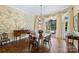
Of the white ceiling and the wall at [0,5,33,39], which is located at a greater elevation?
the white ceiling

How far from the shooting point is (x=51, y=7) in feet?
10.3

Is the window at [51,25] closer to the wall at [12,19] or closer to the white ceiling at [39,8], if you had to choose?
the white ceiling at [39,8]

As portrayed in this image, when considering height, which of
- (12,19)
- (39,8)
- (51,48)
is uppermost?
(39,8)

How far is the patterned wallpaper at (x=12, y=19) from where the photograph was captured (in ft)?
10.1

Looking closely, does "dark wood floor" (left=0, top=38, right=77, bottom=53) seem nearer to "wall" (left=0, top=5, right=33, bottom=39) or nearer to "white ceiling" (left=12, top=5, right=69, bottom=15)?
"wall" (left=0, top=5, right=33, bottom=39)

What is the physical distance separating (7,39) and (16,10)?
25.1 inches

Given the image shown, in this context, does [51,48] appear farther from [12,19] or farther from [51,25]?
[12,19]

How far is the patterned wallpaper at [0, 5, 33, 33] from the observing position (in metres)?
3.07

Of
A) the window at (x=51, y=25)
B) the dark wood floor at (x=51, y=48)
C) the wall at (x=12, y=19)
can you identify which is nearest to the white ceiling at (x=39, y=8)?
the wall at (x=12, y=19)

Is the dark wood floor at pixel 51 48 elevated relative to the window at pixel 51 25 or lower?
lower

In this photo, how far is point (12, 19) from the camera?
3.09 metres

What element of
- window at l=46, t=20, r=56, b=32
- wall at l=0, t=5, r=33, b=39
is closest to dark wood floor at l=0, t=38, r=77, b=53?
window at l=46, t=20, r=56, b=32

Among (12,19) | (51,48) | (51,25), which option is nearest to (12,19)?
(12,19)
